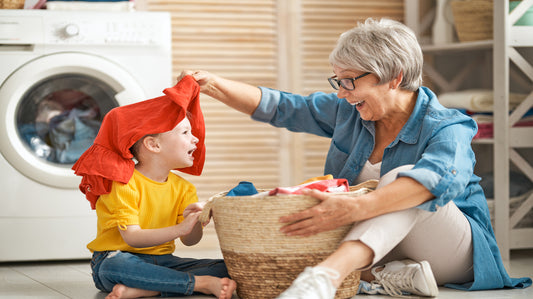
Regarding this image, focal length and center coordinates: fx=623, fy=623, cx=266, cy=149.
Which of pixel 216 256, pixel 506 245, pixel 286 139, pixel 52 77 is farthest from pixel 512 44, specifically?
pixel 52 77

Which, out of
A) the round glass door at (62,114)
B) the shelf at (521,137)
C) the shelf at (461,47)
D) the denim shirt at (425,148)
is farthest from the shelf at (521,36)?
the round glass door at (62,114)

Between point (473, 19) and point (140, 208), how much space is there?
1.61 m

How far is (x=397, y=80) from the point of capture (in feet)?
5.50

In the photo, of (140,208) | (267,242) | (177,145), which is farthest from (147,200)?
(267,242)

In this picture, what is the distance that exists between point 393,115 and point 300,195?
52cm

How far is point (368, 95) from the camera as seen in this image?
1688mm

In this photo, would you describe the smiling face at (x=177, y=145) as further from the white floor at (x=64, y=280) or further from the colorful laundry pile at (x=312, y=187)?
the white floor at (x=64, y=280)

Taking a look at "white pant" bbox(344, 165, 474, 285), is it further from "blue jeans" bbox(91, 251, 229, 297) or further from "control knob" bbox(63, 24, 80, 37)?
"control knob" bbox(63, 24, 80, 37)

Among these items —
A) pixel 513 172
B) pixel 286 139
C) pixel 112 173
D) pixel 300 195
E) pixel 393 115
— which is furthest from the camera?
pixel 286 139

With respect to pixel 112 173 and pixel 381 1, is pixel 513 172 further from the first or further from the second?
pixel 112 173

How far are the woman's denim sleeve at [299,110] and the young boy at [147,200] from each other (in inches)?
10.5

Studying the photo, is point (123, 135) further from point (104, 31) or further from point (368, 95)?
point (104, 31)

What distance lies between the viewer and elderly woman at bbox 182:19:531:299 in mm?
1374

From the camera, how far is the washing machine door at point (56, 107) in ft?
7.14
